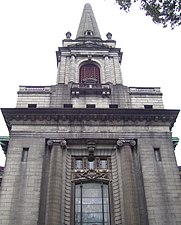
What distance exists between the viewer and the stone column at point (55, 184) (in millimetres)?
20016

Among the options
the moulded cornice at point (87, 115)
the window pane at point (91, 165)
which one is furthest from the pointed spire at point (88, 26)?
the window pane at point (91, 165)

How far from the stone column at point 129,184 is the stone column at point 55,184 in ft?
15.1

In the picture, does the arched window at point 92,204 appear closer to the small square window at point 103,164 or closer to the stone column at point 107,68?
the small square window at point 103,164

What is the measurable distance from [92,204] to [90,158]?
3.88 meters

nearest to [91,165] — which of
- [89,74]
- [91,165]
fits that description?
[91,165]

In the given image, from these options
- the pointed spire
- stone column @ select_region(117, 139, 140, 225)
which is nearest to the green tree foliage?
stone column @ select_region(117, 139, 140, 225)

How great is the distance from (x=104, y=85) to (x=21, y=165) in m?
11.9

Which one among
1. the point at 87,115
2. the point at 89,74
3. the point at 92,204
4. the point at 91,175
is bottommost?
the point at 92,204

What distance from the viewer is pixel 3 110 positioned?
83.8 feet

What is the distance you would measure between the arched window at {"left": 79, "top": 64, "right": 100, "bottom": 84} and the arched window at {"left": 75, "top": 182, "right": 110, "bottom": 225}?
12.3 m

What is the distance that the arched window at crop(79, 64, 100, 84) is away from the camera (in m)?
31.9

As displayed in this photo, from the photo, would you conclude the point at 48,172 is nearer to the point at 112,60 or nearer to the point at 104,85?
the point at 104,85

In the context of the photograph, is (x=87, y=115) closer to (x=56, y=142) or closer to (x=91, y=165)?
(x=56, y=142)

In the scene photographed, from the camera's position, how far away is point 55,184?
2162cm
